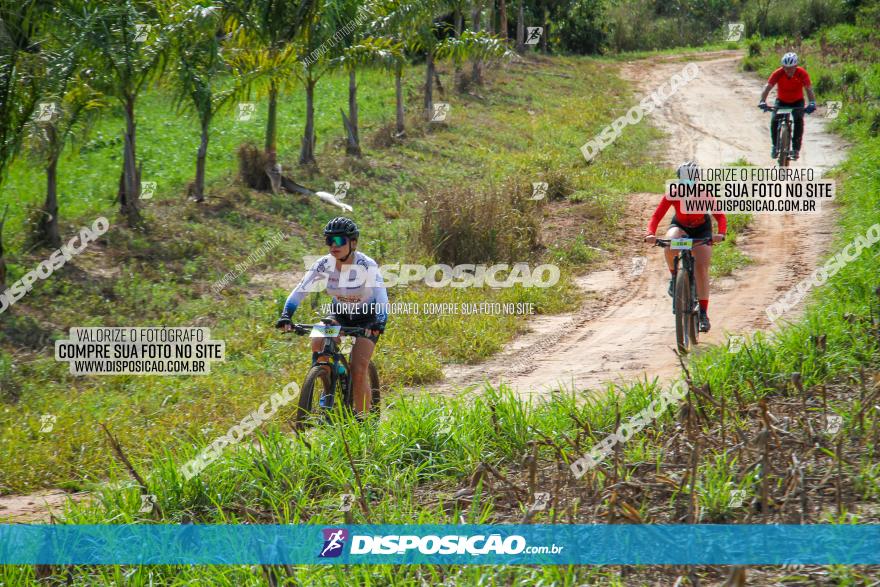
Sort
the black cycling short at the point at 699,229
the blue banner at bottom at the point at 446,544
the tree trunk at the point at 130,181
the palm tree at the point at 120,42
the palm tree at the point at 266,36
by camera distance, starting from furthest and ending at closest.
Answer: the palm tree at the point at 266,36 < the tree trunk at the point at 130,181 < the palm tree at the point at 120,42 < the black cycling short at the point at 699,229 < the blue banner at bottom at the point at 446,544

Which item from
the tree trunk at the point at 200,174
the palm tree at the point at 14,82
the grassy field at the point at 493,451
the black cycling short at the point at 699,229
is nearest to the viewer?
the grassy field at the point at 493,451

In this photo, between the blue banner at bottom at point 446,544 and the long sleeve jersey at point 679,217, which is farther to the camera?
the long sleeve jersey at point 679,217

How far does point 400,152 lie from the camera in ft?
71.5

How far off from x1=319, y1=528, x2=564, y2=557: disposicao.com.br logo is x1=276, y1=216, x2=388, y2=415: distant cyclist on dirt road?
2661mm

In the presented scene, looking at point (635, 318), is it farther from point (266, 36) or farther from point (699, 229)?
point (266, 36)

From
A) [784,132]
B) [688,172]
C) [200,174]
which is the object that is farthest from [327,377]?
[784,132]

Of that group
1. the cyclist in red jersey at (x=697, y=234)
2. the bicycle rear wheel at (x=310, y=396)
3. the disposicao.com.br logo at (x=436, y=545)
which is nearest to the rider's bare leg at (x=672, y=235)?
the cyclist in red jersey at (x=697, y=234)

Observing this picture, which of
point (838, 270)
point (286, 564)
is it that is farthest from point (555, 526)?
point (838, 270)

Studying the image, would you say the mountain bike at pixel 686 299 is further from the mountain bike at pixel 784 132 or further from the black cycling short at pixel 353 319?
the mountain bike at pixel 784 132

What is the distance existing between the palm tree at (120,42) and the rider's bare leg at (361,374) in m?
7.19

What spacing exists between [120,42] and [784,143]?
11.8m

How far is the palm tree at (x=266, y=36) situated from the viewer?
51.6 feet

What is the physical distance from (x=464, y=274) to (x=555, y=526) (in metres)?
9.11

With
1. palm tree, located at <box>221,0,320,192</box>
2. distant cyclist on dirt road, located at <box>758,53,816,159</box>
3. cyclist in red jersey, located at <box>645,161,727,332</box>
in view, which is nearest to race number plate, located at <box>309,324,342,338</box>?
cyclist in red jersey, located at <box>645,161,727,332</box>
